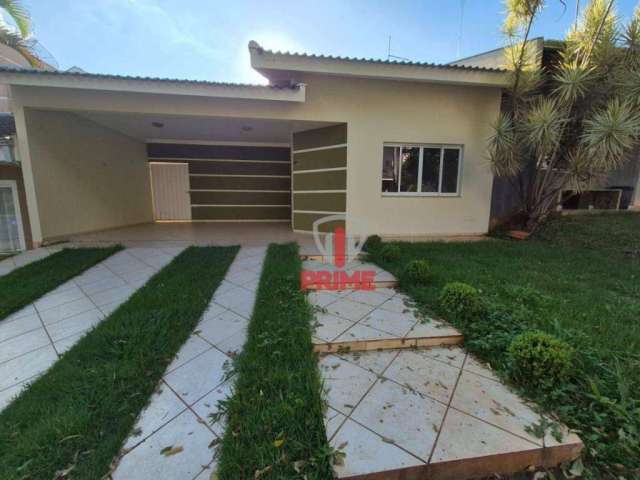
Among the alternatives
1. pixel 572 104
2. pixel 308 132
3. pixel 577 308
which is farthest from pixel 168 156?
pixel 572 104

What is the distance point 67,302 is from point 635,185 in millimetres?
13816

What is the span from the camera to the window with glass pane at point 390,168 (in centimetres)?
Answer: 616

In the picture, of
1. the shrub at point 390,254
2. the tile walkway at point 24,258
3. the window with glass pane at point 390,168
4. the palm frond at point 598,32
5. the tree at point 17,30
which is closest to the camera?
the tile walkway at point 24,258

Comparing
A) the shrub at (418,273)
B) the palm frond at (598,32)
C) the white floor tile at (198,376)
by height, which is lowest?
the white floor tile at (198,376)

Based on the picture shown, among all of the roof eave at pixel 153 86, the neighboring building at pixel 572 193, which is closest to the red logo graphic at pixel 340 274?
the roof eave at pixel 153 86

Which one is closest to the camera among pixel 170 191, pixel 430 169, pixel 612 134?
pixel 612 134

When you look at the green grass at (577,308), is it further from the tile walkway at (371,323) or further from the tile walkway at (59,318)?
the tile walkway at (59,318)

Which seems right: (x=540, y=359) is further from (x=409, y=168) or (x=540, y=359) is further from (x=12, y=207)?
(x=12, y=207)

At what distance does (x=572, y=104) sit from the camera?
17.4 ft

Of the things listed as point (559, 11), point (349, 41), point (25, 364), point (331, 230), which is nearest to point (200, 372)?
point (25, 364)

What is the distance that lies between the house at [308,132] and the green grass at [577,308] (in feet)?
4.68

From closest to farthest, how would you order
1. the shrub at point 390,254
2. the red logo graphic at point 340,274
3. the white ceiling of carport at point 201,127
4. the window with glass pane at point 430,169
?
the red logo graphic at point 340,274 < the shrub at point 390,254 < the white ceiling of carport at point 201,127 < the window with glass pane at point 430,169

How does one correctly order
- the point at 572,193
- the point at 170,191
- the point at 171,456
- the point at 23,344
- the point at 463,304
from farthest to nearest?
the point at 170,191
the point at 572,193
the point at 463,304
the point at 23,344
the point at 171,456

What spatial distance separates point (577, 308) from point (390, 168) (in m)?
4.24
